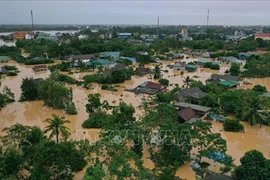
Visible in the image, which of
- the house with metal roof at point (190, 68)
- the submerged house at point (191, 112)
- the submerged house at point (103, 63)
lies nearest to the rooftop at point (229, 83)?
the house with metal roof at point (190, 68)

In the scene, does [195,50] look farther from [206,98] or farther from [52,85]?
[52,85]

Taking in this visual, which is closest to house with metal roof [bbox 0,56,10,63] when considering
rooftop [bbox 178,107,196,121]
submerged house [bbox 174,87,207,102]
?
submerged house [bbox 174,87,207,102]

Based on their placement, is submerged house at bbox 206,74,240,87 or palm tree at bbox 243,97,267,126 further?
submerged house at bbox 206,74,240,87

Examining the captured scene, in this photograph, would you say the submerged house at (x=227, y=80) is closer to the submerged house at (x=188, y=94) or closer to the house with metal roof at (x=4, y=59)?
the submerged house at (x=188, y=94)

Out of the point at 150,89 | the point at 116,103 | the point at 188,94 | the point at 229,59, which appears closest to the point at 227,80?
the point at 188,94

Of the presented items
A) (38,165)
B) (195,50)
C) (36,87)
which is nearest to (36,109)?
(36,87)

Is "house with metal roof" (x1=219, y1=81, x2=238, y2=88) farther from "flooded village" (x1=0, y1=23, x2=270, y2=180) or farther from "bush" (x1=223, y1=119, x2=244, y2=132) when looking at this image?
"bush" (x1=223, y1=119, x2=244, y2=132)
